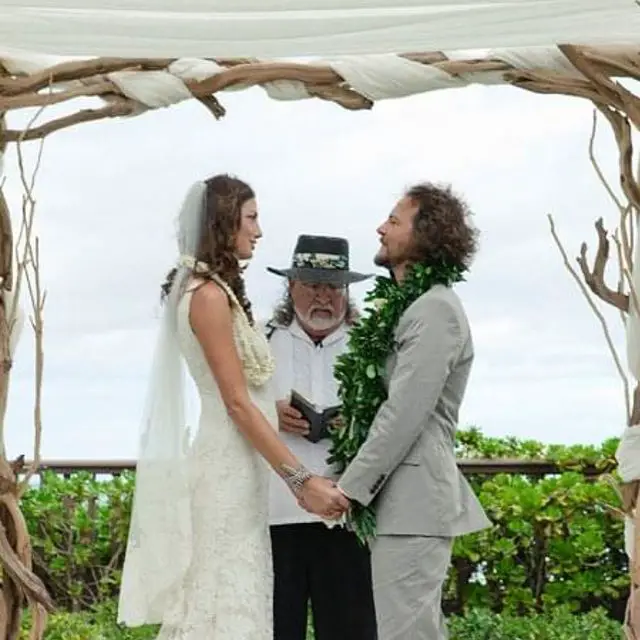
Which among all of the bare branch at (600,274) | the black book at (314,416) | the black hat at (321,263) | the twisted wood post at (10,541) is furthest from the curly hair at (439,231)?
the twisted wood post at (10,541)

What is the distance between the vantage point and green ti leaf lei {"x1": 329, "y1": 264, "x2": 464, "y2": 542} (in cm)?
409

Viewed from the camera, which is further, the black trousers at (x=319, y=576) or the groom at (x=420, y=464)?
the black trousers at (x=319, y=576)

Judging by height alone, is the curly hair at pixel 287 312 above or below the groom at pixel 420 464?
above

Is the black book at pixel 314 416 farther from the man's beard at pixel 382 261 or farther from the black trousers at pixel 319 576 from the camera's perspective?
the man's beard at pixel 382 261

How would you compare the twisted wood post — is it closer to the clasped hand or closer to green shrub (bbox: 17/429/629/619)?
the clasped hand

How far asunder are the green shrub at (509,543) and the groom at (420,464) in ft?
8.76

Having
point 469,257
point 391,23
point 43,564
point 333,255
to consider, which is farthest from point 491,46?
point 43,564

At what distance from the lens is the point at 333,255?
4578 mm

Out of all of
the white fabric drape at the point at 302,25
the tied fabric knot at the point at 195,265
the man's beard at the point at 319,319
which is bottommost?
the man's beard at the point at 319,319

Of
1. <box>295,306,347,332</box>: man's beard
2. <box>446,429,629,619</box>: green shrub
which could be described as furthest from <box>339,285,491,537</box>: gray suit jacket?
<box>446,429,629,619</box>: green shrub

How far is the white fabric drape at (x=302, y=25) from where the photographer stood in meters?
3.88

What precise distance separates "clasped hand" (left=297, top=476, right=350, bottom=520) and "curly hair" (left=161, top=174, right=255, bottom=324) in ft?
1.72

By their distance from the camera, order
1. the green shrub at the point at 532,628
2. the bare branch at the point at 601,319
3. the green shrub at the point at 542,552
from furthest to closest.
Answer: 1. the green shrub at the point at 542,552
2. the green shrub at the point at 532,628
3. the bare branch at the point at 601,319

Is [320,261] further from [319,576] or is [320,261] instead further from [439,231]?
[319,576]
